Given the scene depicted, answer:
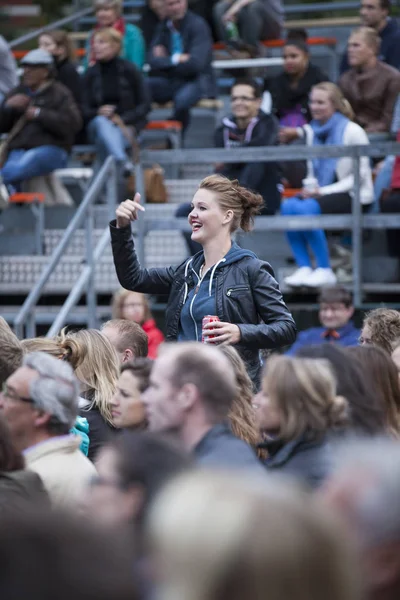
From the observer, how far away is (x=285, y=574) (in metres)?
2.25

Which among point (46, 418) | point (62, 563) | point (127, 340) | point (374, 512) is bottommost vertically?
point (127, 340)

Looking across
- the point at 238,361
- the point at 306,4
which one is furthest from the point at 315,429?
the point at 306,4

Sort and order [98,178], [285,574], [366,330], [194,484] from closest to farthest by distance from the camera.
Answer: [285,574], [194,484], [366,330], [98,178]

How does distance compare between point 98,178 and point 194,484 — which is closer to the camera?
point 194,484

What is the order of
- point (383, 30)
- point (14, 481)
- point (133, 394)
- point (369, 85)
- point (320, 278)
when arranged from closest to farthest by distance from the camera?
point (14, 481), point (133, 394), point (320, 278), point (369, 85), point (383, 30)

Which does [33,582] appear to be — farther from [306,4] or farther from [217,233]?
[306,4]

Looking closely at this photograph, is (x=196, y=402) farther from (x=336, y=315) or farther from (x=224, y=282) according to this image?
(x=336, y=315)

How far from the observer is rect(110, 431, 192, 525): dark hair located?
129 inches

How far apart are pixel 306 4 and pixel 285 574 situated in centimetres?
1636

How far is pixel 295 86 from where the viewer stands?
39.8 feet

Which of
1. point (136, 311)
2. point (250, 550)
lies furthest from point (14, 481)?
point (136, 311)

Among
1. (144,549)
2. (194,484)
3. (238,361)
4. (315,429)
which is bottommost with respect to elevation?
(238,361)

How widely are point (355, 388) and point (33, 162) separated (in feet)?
25.2

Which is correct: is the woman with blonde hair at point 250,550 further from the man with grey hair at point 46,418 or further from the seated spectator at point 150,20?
the seated spectator at point 150,20
